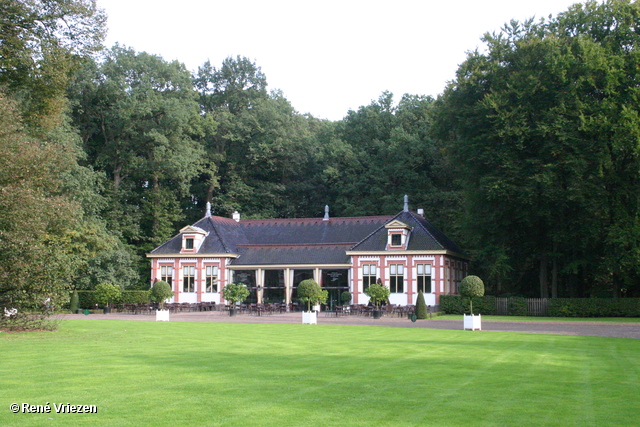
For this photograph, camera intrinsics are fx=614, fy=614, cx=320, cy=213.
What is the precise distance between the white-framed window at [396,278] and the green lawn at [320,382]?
77.0 ft

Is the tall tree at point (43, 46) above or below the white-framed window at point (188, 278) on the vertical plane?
above

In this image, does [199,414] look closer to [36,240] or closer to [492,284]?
[36,240]

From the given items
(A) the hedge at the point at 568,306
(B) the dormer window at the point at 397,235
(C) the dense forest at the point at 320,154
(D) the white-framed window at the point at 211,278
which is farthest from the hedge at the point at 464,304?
(D) the white-framed window at the point at 211,278

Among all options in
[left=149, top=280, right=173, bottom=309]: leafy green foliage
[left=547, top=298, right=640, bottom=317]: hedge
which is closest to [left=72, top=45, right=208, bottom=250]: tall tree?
[left=149, top=280, right=173, bottom=309]: leafy green foliage

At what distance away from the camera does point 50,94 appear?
27.8 meters

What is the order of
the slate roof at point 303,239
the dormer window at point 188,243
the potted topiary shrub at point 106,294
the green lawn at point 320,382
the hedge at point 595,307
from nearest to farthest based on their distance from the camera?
the green lawn at point 320,382 < the hedge at point 595,307 < the potted topiary shrub at point 106,294 < the slate roof at point 303,239 < the dormer window at point 188,243

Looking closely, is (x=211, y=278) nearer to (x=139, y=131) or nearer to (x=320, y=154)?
(x=139, y=131)

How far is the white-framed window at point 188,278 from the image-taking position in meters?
45.4

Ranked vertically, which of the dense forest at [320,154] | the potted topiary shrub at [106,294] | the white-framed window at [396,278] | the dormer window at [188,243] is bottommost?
the potted topiary shrub at [106,294]

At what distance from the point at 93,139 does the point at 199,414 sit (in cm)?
4854

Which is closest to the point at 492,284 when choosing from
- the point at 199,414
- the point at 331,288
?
the point at 331,288

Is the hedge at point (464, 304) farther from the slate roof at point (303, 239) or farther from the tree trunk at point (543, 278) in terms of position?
the slate roof at point (303, 239)

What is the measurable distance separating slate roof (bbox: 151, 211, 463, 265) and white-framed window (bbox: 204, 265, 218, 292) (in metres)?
1.19

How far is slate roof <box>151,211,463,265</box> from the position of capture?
4222 cm
